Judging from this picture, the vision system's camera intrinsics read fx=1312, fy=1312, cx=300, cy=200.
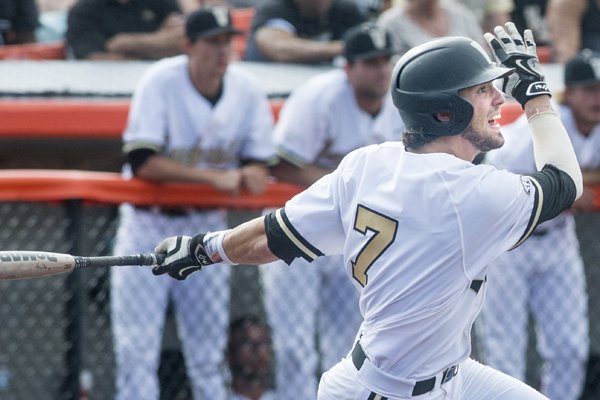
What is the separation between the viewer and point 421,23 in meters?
7.11

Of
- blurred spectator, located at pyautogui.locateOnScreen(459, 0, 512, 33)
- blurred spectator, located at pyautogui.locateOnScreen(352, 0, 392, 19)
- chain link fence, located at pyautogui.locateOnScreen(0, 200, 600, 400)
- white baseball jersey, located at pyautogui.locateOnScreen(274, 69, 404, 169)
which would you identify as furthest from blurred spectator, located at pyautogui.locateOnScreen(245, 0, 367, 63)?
chain link fence, located at pyautogui.locateOnScreen(0, 200, 600, 400)

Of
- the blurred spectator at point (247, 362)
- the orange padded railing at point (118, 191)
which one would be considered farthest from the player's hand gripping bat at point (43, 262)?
the blurred spectator at point (247, 362)

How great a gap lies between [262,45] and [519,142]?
1.99 metres

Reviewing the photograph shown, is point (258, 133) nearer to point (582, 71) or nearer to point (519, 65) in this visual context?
point (582, 71)

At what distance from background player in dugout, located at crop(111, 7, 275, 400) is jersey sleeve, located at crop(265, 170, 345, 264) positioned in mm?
1838

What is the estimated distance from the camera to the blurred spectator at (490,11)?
809 centimetres

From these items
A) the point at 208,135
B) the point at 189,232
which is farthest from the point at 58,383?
the point at 208,135

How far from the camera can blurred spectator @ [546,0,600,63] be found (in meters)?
7.43

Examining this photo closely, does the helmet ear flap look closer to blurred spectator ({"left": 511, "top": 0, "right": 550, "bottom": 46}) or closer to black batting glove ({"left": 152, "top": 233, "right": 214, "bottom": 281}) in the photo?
black batting glove ({"left": 152, "top": 233, "right": 214, "bottom": 281})

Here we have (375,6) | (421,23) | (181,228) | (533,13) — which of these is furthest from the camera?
(375,6)

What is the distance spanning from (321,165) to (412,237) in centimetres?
245

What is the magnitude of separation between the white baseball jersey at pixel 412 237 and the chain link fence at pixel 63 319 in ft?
6.52

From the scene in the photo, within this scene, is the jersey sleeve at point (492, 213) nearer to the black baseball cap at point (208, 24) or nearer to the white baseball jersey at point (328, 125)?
the white baseball jersey at point (328, 125)

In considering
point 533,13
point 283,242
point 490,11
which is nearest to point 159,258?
point 283,242
